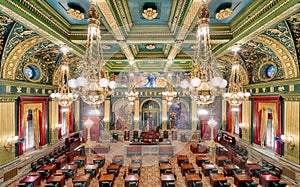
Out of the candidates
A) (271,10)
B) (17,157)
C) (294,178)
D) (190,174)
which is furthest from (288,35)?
(17,157)

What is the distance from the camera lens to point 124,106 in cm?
1919

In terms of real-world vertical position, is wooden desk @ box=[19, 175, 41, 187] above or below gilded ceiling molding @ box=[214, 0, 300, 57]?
below

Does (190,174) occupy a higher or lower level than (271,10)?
lower

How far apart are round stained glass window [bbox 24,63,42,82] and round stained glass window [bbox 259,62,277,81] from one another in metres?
14.0

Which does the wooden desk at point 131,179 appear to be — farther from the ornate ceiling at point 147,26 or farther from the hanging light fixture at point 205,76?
the ornate ceiling at point 147,26

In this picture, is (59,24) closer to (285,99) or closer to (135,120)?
(285,99)

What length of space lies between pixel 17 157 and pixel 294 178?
13.9 metres

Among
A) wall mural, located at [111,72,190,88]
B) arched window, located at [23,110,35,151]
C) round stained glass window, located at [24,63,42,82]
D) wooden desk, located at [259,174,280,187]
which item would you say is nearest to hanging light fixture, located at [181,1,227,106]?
wooden desk, located at [259,174,280,187]

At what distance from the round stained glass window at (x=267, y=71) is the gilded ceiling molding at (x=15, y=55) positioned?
12141mm

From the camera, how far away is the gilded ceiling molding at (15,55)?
26.1ft

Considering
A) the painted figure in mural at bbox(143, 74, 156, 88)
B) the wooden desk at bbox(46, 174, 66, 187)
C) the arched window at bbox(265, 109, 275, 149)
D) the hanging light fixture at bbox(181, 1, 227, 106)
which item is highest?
the painted figure in mural at bbox(143, 74, 156, 88)

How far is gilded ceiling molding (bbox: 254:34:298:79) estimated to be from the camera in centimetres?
787

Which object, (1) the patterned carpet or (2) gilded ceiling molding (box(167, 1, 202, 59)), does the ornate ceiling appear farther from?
(1) the patterned carpet

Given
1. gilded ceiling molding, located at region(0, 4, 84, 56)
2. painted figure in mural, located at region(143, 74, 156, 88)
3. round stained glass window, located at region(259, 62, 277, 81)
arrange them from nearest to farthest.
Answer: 1. gilded ceiling molding, located at region(0, 4, 84, 56)
2. round stained glass window, located at region(259, 62, 277, 81)
3. painted figure in mural, located at region(143, 74, 156, 88)
